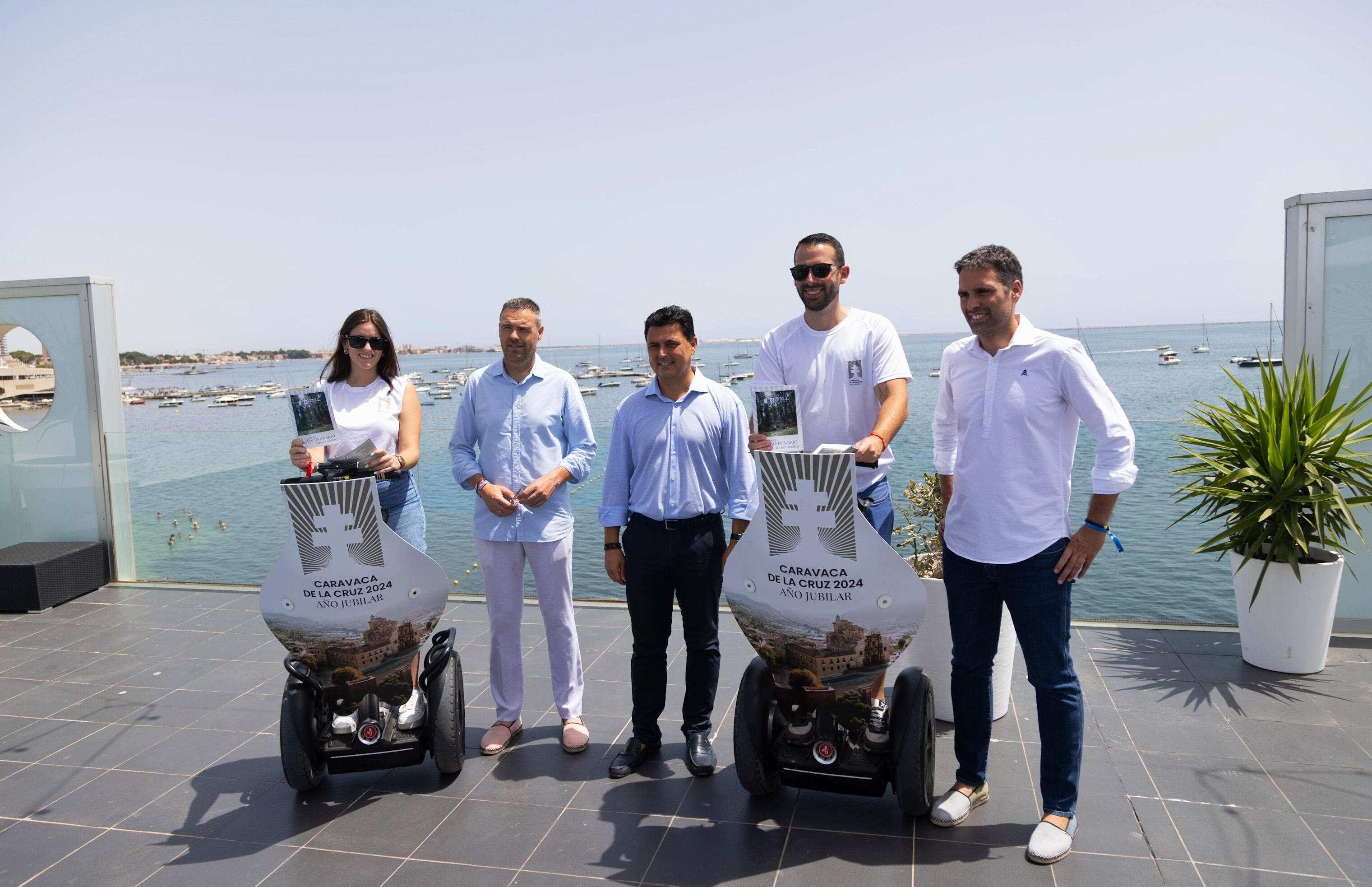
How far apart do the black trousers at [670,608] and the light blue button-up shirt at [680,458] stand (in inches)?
2.9

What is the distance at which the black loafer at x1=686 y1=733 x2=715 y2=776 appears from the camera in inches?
118

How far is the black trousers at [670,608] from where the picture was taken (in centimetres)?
296

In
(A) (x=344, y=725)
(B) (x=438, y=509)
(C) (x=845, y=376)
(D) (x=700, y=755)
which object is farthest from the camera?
(B) (x=438, y=509)

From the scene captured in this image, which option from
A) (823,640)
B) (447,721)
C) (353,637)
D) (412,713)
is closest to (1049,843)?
(823,640)

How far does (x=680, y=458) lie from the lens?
2.94m

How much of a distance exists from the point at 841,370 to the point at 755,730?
1.12 m

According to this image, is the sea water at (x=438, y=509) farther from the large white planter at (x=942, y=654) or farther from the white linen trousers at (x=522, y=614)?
the white linen trousers at (x=522, y=614)

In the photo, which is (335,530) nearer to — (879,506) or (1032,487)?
(879,506)

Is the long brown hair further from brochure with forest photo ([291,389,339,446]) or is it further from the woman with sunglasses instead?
brochure with forest photo ([291,389,339,446])

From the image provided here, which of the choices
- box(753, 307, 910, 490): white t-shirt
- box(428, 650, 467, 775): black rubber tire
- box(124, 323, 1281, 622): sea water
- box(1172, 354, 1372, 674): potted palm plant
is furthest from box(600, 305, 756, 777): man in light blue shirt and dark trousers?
box(1172, 354, 1372, 674): potted palm plant

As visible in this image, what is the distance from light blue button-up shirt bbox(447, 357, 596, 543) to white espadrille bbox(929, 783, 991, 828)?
5.05ft

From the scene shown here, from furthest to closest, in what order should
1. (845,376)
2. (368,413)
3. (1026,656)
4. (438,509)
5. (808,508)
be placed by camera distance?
(438,509)
(368,413)
(845,376)
(1026,656)
(808,508)

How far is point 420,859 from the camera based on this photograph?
99.6 inches

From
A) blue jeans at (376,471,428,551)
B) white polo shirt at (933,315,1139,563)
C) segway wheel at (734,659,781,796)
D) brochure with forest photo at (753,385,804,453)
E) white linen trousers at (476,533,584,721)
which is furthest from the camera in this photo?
white linen trousers at (476,533,584,721)
